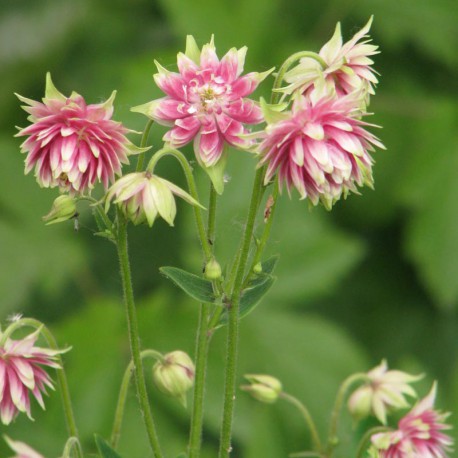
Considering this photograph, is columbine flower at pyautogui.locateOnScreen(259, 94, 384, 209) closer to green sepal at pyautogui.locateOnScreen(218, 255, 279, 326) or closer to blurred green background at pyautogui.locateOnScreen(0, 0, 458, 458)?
green sepal at pyautogui.locateOnScreen(218, 255, 279, 326)

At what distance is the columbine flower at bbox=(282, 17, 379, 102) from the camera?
204 centimetres

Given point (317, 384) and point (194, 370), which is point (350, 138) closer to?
point (194, 370)

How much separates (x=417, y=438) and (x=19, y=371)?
0.93 m

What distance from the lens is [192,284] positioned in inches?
81.7

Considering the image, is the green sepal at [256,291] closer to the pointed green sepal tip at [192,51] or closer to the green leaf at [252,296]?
the green leaf at [252,296]

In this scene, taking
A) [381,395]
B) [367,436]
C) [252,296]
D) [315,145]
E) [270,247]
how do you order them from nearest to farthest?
[315,145]
[252,296]
[367,436]
[381,395]
[270,247]

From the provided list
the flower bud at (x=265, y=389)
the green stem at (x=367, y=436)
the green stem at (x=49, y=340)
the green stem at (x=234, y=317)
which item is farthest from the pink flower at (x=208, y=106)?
the green stem at (x=367, y=436)

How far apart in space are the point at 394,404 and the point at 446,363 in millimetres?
2322

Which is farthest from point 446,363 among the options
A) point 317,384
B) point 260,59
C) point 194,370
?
point 194,370

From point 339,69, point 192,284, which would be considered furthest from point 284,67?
point 192,284

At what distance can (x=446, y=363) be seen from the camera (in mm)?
4664

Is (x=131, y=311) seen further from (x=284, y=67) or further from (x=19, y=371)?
(x=284, y=67)

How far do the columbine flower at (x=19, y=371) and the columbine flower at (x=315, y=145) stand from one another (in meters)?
0.61

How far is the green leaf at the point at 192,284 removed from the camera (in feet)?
6.76
